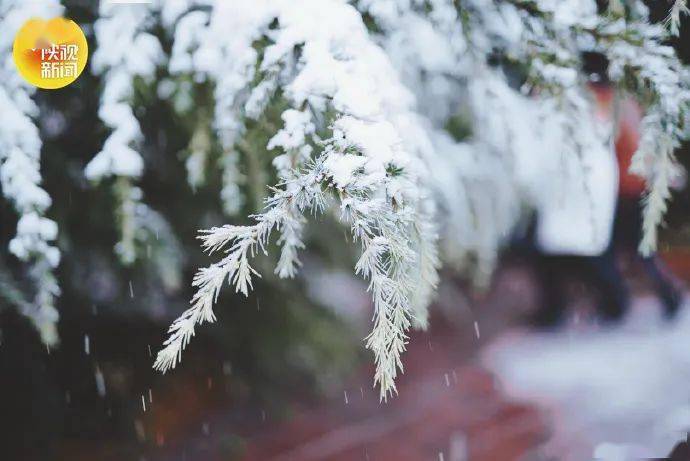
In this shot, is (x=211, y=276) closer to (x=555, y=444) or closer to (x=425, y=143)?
(x=425, y=143)

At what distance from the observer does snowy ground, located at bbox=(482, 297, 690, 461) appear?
3.10m

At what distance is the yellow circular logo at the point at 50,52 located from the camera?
157 cm

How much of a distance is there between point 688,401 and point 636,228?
247 centimetres

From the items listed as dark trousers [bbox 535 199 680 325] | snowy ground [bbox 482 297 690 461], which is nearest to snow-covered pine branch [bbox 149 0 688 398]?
snowy ground [bbox 482 297 690 461]

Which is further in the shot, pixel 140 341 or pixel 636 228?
pixel 636 228

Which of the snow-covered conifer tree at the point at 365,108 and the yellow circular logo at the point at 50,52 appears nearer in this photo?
the snow-covered conifer tree at the point at 365,108

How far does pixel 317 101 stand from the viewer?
1.27m

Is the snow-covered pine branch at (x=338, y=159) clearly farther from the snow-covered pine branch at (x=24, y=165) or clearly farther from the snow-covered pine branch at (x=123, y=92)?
the snow-covered pine branch at (x=24, y=165)

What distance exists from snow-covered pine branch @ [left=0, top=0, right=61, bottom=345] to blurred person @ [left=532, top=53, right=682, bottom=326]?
6.74 ft

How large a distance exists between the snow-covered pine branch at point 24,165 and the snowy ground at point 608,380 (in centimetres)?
285

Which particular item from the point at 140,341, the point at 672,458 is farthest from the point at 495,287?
the point at 140,341

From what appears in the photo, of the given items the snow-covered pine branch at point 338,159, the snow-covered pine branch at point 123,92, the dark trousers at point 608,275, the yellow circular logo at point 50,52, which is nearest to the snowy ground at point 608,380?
the dark trousers at point 608,275

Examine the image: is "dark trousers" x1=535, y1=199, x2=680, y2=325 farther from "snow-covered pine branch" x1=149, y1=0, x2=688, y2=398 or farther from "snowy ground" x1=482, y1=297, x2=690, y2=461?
"snow-covered pine branch" x1=149, y1=0, x2=688, y2=398

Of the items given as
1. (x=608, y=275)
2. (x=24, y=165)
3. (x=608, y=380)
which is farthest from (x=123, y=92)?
(x=608, y=275)
